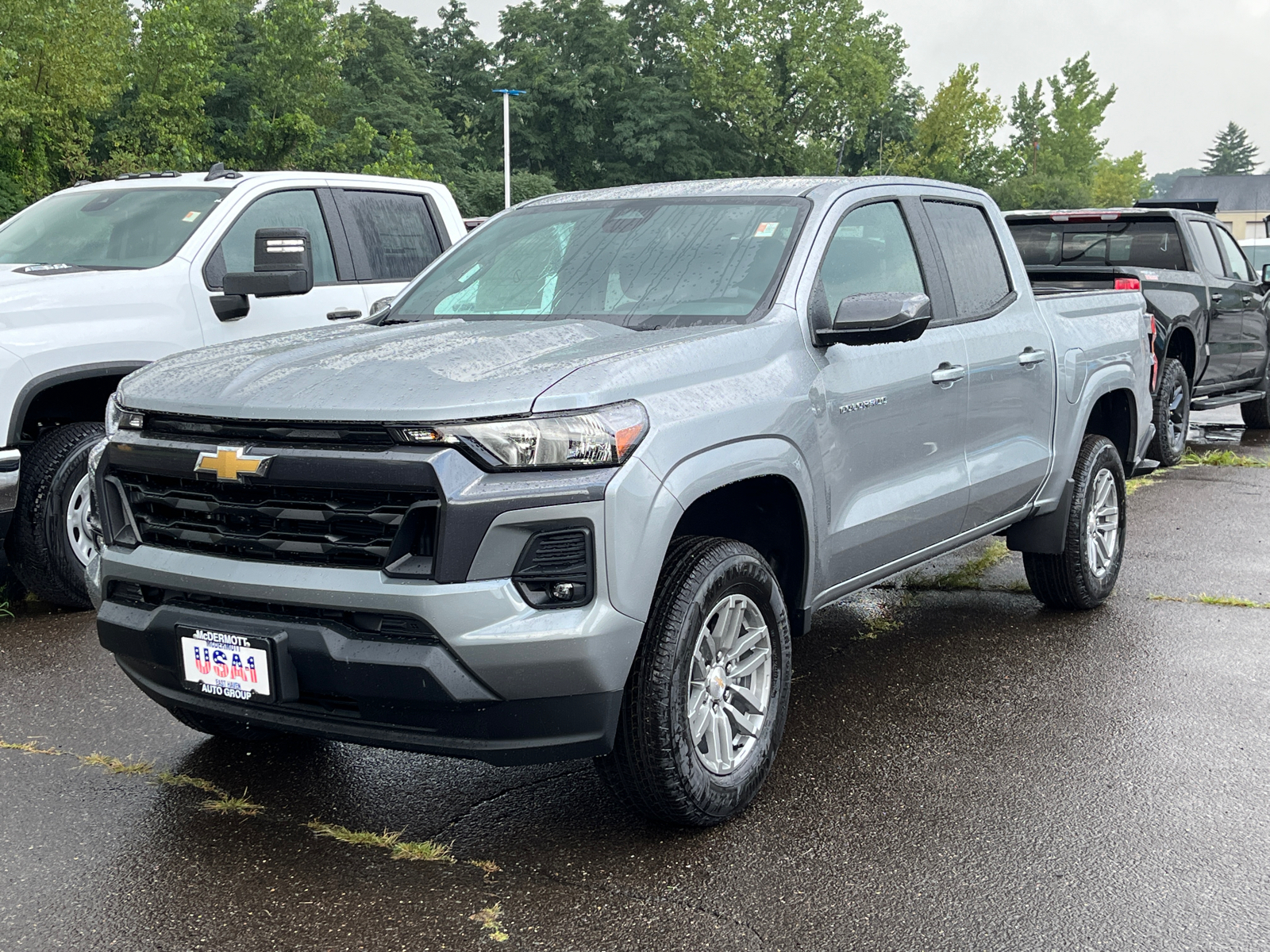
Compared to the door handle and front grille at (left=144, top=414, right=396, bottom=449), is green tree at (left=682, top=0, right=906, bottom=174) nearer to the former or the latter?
the door handle

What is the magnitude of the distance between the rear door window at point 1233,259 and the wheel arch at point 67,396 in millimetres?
9545

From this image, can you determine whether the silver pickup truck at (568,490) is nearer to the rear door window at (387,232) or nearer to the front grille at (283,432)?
the front grille at (283,432)

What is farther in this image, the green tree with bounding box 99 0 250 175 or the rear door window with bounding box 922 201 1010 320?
the green tree with bounding box 99 0 250 175

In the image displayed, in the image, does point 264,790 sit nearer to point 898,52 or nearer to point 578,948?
point 578,948

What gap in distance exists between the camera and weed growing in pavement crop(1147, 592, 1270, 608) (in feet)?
20.4

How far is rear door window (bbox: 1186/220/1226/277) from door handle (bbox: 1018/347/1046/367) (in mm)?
6422

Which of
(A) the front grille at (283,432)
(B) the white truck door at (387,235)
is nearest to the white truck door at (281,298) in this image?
(B) the white truck door at (387,235)

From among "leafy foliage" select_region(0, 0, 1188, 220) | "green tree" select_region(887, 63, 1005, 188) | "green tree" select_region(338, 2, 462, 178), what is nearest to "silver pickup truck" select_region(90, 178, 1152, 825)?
"leafy foliage" select_region(0, 0, 1188, 220)

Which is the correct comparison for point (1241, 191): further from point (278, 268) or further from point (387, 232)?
point (278, 268)

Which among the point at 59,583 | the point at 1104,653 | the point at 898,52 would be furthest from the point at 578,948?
the point at 898,52

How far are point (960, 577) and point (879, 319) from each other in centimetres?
333

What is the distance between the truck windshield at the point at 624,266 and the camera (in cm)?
424

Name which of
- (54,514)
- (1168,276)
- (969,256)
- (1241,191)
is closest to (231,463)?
(54,514)

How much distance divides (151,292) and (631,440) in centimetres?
392
